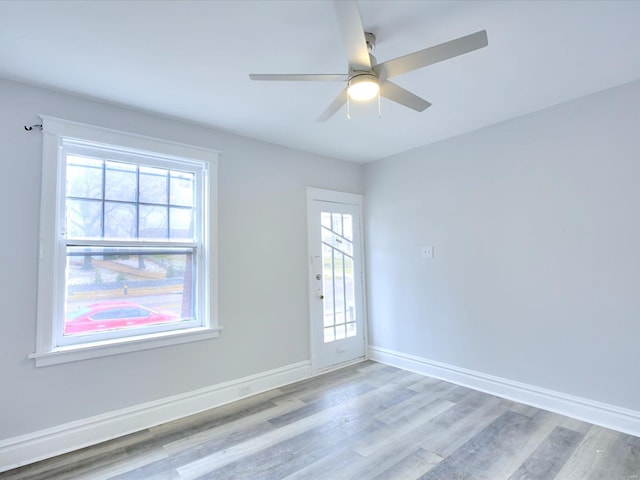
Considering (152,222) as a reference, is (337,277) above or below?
below

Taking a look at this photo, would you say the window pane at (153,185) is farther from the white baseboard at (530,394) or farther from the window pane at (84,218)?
the white baseboard at (530,394)

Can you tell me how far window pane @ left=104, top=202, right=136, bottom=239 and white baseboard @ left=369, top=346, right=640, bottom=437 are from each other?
3.17m

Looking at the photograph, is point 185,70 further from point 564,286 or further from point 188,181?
point 564,286

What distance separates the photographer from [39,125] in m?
2.33

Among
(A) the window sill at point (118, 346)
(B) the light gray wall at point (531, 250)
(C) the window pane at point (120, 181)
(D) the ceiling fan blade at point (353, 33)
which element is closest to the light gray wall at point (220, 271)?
(A) the window sill at point (118, 346)

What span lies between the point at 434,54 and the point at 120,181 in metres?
2.51

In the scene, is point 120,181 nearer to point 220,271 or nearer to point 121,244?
point 121,244

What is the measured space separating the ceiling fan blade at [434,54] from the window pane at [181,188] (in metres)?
2.08

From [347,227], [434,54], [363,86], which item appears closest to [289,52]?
[363,86]

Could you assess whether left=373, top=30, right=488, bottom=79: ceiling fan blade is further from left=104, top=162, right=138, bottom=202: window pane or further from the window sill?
the window sill

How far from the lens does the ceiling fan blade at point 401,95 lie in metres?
1.84

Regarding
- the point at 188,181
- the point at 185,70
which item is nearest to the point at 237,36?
the point at 185,70

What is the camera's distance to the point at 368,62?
1648 millimetres

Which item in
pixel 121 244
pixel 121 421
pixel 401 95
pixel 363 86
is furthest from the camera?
pixel 121 244
